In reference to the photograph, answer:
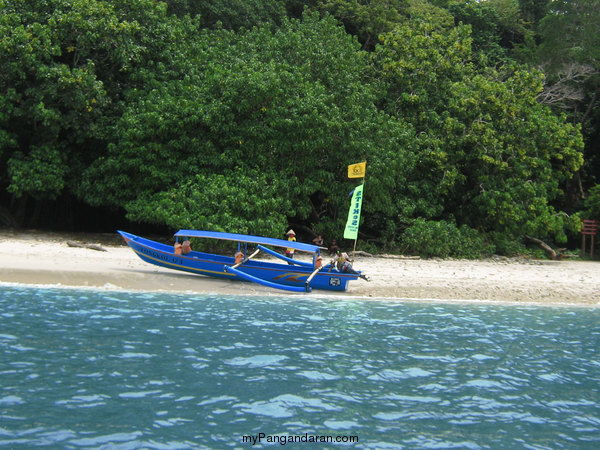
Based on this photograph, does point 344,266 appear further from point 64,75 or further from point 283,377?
point 64,75

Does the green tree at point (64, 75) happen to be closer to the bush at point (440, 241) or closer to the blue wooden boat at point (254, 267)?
the blue wooden boat at point (254, 267)

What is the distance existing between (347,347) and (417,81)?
2122 cm

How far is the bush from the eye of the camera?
24.6m

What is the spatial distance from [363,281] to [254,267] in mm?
3942

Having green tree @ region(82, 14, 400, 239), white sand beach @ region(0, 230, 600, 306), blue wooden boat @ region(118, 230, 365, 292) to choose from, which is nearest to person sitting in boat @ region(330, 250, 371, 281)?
blue wooden boat @ region(118, 230, 365, 292)

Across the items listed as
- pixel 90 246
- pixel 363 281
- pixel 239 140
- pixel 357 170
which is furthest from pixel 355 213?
pixel 90 246

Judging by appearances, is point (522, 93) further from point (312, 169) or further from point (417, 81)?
point (312, 169)

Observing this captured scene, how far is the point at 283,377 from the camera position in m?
8.84

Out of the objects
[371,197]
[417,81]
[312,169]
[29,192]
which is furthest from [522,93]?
[29,192]

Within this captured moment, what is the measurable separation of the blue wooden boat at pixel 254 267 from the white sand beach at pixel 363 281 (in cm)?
33

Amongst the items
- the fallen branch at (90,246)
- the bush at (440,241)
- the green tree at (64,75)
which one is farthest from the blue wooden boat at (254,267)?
the green tree at (64,75)

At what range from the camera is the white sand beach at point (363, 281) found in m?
17.0

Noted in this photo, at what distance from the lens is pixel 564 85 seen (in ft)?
110

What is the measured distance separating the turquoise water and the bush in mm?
10119
